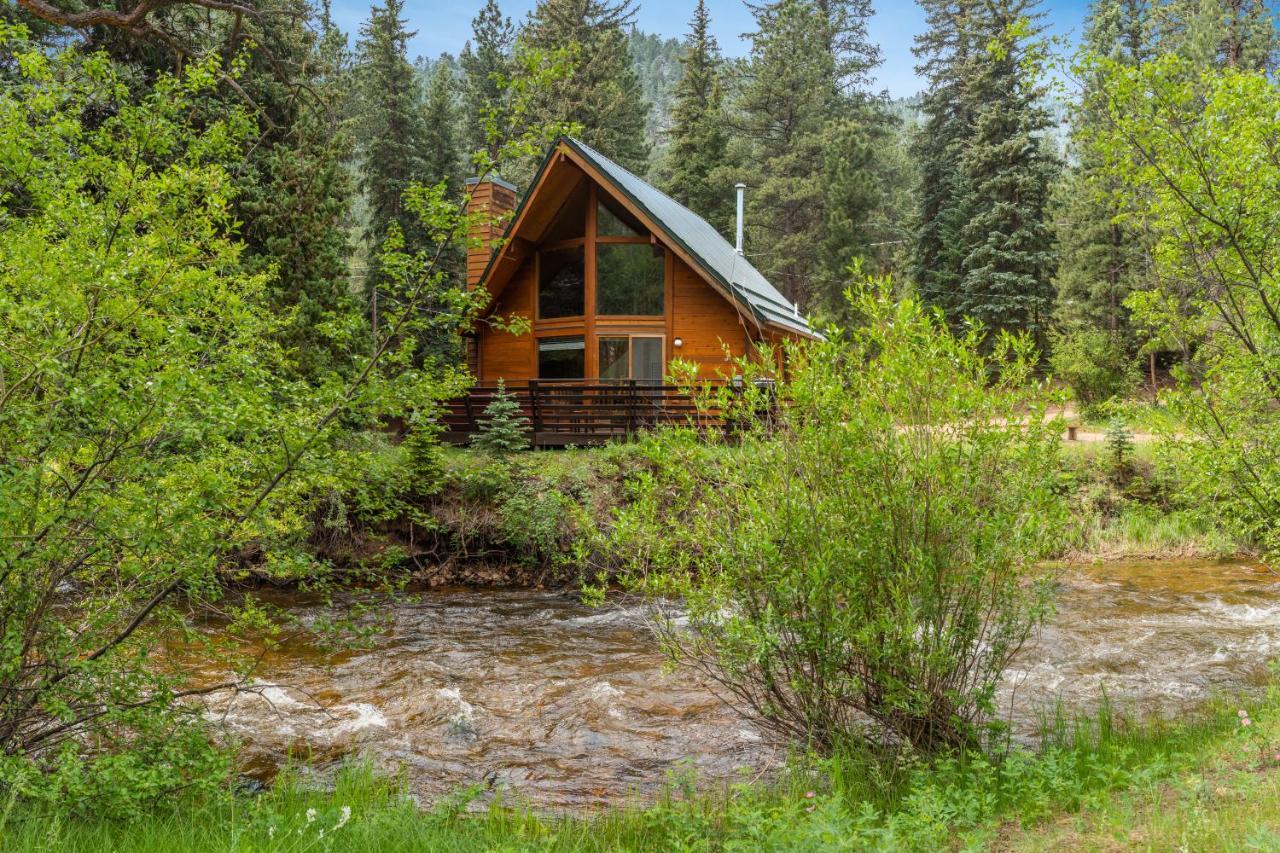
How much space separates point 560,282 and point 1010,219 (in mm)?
17279

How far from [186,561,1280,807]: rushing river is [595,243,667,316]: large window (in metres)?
8.81

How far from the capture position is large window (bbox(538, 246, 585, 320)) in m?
17.6

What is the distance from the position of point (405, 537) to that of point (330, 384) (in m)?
8.51

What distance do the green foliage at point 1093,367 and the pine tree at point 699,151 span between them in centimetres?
1593

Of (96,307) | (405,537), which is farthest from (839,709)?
(405,537)

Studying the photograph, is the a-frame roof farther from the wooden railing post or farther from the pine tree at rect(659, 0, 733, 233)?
the pine tree at rect(659, 0, 733, 233)

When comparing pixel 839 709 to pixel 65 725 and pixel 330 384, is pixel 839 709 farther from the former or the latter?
pixel 65 725

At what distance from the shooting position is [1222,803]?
3.32 m

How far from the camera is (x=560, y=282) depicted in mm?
17844

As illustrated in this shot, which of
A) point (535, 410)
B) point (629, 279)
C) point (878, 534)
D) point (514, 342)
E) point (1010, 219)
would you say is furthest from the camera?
point (1010, 219)

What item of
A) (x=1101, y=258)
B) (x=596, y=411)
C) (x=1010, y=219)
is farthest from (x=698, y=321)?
(x=1101, y=258)

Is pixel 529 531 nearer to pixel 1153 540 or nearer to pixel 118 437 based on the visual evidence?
pixel 118 437

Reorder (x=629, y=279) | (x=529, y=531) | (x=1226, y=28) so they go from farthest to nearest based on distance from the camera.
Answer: (x=1226, y=28), (x=629, y=279), (x=529, y=531)

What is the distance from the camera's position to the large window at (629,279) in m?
17.2
